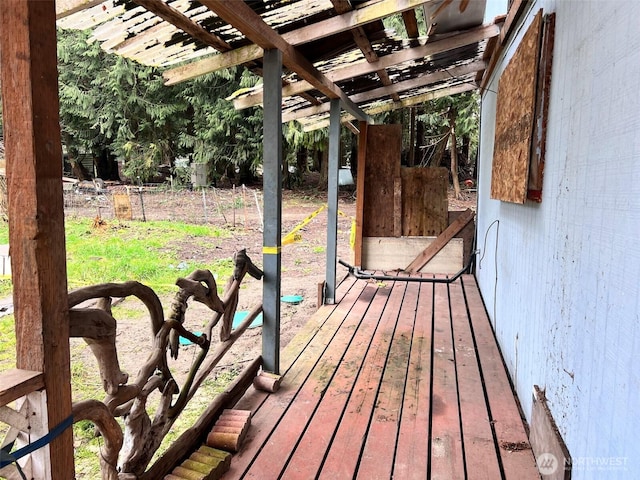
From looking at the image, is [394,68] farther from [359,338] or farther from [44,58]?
[44,58]

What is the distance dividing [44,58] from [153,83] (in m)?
17.4

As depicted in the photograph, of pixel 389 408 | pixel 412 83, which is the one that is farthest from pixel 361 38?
pixel 389 408

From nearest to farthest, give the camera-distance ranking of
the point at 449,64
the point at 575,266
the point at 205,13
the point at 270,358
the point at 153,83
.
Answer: the point at 575,266, the point at 205,13, the point at 270,358, the point at 449,64, the point at 153,83

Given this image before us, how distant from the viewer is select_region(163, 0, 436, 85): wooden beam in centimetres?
270

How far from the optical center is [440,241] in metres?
6.45

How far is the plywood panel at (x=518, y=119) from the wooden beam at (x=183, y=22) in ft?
5.69

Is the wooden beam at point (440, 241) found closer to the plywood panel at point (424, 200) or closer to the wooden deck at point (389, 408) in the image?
the plywood panel at point (424, 200)

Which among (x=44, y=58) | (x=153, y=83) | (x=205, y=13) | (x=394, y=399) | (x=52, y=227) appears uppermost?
(x=153, y=83)

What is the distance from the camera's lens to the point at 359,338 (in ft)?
12.8

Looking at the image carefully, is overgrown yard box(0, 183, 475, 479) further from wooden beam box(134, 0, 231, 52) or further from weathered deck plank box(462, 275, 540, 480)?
weathered deck plank box(462, 275, 540, 480)

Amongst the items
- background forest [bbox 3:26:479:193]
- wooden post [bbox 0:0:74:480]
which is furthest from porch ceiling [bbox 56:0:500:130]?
background forest [bbox 3:26:479:193]

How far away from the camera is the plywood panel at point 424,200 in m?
6.56

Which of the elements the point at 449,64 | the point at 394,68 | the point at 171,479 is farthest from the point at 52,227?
the point at 449,64

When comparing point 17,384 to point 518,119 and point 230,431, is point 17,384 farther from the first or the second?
point 518,119
